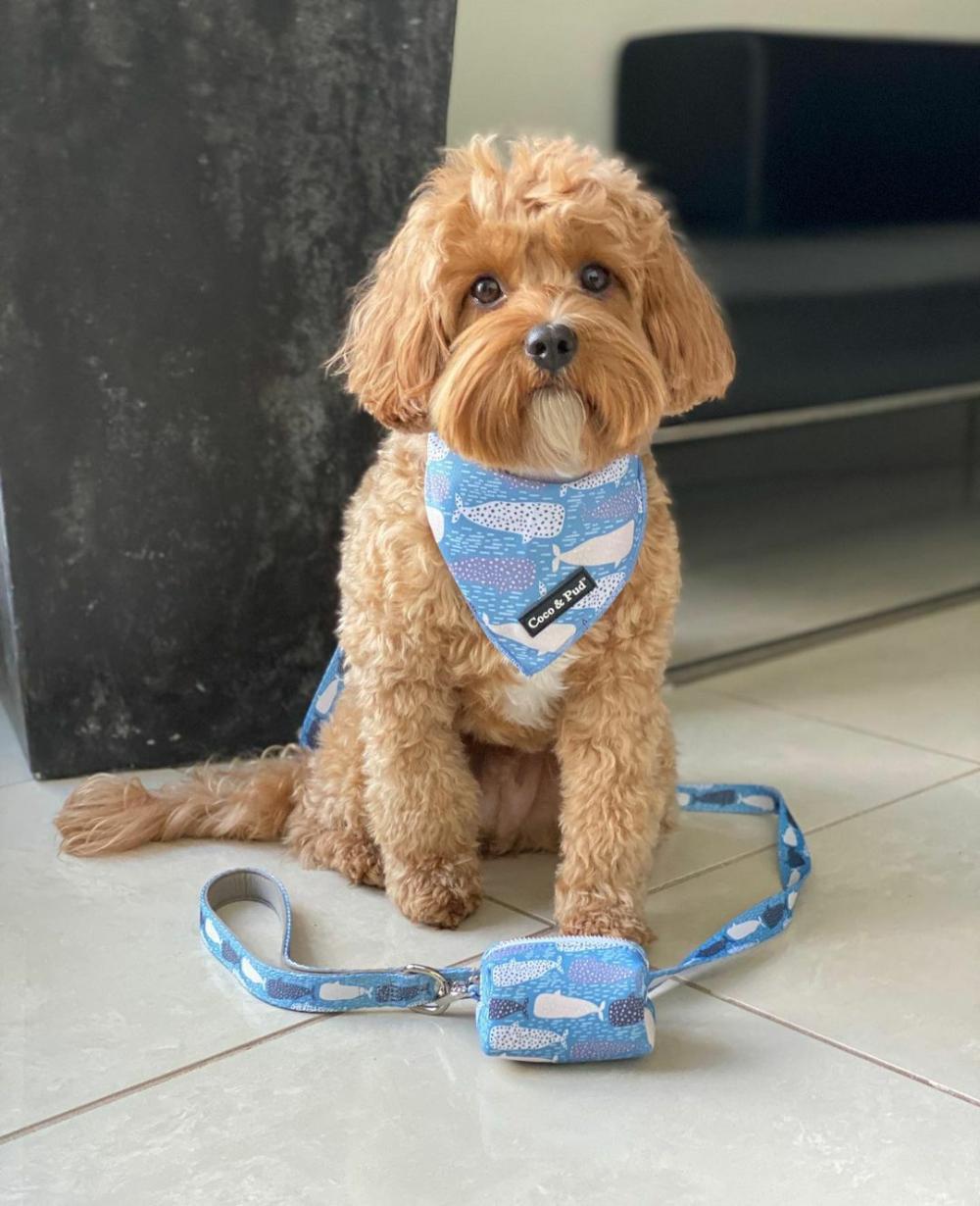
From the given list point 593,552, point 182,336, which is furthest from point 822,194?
point 593,552

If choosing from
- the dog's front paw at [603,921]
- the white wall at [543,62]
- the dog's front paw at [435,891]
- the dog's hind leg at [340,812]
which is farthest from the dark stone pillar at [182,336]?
the dog's front paw at [603,921]

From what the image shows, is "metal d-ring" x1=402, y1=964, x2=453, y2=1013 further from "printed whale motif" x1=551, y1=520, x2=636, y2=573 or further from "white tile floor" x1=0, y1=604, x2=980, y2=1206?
"printed whale motif" x1=551, y1=520, x2=636, y2=573

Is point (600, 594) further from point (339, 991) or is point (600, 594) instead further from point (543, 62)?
point (543, 62)

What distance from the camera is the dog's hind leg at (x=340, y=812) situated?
7.39 feet

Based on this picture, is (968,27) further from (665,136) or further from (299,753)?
(299,753)

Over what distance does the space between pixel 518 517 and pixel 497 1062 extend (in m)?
0.69

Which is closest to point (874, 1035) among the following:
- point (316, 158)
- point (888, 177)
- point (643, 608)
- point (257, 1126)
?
point (643, 608)

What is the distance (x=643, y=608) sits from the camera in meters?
2.04

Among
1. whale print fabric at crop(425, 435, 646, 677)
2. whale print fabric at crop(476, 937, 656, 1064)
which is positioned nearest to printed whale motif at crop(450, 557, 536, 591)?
whale print fabric at crop(425, 435, 646, 677)

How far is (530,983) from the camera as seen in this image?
1.76m

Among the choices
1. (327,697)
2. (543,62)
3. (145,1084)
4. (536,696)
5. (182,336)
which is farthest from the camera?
(543,62)

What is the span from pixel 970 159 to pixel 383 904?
2.48m

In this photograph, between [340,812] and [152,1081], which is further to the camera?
[340,812]

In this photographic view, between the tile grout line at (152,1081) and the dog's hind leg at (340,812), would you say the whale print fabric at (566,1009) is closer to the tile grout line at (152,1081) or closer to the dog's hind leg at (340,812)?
the tile grout line at (152,1081)
